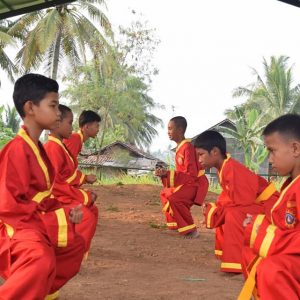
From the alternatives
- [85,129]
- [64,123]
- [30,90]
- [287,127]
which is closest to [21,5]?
[85,129]

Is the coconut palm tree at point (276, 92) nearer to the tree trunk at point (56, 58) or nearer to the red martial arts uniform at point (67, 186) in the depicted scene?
the tree trunk at point (56, 58)

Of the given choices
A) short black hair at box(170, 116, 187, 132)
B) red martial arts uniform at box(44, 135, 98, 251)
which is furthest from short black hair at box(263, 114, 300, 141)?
A: short black hair at box(170, 116, 187, 132)

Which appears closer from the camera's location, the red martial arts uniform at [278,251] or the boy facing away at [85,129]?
the red martial arts uniform at [278,251]

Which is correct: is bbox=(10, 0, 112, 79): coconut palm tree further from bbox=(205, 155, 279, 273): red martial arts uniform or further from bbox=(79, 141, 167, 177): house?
bbox=(205, 155, 279, 273): red martial arts uniform

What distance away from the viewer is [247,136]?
26.1 metres

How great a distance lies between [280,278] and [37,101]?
81.2 inches

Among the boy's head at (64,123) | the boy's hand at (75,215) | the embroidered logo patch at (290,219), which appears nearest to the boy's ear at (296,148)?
the embroidered logo patch at (290,219)

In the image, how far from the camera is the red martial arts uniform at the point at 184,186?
8.91 m

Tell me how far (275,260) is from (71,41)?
25523mm

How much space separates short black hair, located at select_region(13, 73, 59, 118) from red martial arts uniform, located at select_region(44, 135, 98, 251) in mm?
1809

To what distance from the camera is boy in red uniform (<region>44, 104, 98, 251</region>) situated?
5855mm

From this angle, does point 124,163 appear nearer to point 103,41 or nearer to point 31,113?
point 103,41

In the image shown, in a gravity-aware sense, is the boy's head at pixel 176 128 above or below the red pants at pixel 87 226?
above

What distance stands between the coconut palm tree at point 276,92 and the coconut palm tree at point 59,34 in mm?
10606
